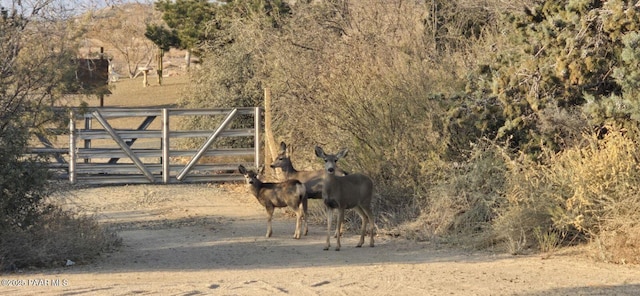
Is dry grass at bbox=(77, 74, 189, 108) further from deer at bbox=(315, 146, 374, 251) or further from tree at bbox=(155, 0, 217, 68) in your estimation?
deer at bbox=(315, 146, 374, 251)

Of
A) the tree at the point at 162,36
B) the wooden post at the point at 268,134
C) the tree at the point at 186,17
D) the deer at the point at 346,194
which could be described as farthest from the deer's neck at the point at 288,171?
the tree at the point at 162,36

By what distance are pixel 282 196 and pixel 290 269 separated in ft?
12.1

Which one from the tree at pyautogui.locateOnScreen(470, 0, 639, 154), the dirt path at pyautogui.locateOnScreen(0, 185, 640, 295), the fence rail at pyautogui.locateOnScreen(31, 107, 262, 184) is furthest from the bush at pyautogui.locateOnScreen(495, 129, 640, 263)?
the fence rail at pyautogui.locateOnScreen(31, 107, 262, 184)

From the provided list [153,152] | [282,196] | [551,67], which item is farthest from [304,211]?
[153,152]

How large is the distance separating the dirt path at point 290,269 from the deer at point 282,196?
1.20ft

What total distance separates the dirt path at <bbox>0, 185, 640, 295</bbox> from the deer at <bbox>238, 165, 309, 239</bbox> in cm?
37

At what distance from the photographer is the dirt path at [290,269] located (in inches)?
411

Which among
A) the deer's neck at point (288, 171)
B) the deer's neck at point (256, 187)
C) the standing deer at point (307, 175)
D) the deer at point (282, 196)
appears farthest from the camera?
the deer's neck at point (288, 171)

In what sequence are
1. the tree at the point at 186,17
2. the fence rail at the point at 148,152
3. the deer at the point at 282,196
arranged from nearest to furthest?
the deer at the point at 282,196
the fence rail at the point at 148,152
the tree at the point at 186,17

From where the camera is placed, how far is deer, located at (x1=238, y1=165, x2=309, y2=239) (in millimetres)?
15148

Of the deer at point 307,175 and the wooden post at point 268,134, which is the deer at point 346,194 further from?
the wooden post at point 268,134

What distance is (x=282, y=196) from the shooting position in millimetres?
15523

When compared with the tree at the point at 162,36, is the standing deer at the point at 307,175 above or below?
below

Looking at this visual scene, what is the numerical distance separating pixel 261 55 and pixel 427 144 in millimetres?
7709
